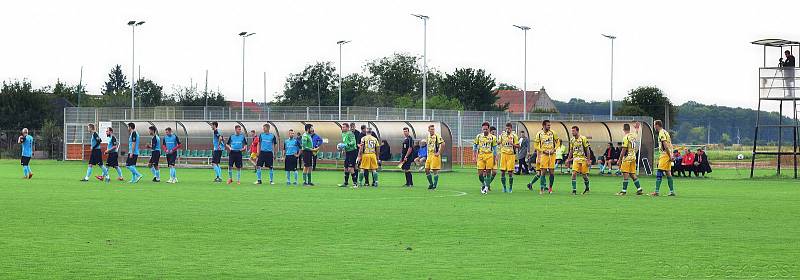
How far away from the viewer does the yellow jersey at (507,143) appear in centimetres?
2859

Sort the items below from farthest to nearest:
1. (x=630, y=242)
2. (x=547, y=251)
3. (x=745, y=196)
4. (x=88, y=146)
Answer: (x=88, y=146)
(x=745, y=196)
(x=630, y=242)
(x=547, y=251)

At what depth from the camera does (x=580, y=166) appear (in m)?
28.4

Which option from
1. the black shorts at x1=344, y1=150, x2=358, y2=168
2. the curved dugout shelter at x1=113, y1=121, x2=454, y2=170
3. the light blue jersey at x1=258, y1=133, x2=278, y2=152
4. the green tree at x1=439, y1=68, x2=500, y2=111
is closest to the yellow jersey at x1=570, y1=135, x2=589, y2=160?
the black shorts at x1=344, y1=150, x2=358, y2=168

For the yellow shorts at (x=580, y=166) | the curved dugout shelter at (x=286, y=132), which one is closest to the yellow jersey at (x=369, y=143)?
the yellow shorts at (x=580, y=166)

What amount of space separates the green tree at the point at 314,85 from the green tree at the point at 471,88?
13.0 metres

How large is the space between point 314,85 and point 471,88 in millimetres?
17026

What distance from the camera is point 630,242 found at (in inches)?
591

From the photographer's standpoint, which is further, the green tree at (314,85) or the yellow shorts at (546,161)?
the green tree at (314,85)

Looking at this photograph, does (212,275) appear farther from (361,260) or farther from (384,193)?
(384,193)

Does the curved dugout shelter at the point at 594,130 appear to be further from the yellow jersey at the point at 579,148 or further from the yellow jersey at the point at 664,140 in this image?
the yellow jersey at the point at 664,140

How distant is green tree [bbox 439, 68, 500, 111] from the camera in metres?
108

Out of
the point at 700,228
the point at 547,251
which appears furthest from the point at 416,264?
the point at 700,228

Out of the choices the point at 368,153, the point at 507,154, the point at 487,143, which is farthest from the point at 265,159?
the point at 507,154

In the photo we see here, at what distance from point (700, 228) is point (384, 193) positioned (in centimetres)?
1202
